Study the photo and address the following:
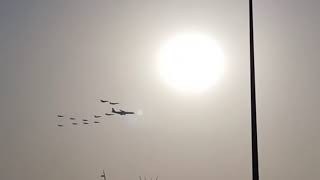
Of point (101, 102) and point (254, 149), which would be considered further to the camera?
point (101, 102)

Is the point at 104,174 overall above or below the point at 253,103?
below

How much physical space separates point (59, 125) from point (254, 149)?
4.68 meters

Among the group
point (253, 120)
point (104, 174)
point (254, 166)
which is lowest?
point (104, 174)

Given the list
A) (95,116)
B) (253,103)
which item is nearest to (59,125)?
(95,116)

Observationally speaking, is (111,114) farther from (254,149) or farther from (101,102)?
(254,149)

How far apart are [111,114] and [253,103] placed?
3914 mm

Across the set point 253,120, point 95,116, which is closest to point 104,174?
point 95,116

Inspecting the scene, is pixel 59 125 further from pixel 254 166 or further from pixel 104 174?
pixel 254 166

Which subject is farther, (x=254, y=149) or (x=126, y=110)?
(x=126, y=110)

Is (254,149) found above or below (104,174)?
above

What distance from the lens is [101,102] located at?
29.1 ft

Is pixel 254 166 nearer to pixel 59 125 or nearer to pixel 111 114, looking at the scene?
pixel 111 114

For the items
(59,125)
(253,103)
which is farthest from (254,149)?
(59,125)

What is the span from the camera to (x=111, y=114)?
29.0ft
